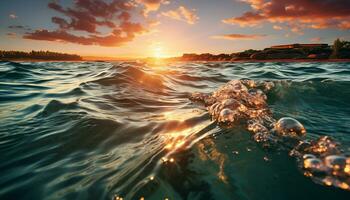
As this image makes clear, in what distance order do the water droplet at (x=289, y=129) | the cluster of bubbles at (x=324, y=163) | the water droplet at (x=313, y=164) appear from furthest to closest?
the water droplet at (x=289, y=129)
the water droplet at (x=313, y=164)
the cluster of bubbles at (x=324, y=163)

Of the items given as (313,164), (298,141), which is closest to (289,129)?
(298,141)

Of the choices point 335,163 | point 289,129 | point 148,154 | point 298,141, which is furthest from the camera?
point 289,129

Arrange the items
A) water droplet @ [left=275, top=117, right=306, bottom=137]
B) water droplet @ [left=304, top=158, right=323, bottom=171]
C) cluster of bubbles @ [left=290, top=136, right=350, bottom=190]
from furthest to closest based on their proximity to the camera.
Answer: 1. water droplet @ [left=275, top=117, right=306, bottom=137]
2. water droplet @ [left=304, top=158, right=323, bottom=171]
3. cluster of bubbles @ [left=290, top=136, right=350, bottom=190]

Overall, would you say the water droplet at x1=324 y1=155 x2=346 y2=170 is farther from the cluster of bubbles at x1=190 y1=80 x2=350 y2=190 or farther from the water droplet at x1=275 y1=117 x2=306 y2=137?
the water droplet at x1=275 y1=117 x2=306 y2=137

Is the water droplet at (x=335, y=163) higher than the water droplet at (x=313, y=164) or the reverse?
higher

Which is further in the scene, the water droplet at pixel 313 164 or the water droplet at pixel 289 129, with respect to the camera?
the water droplet at pixel 289 129

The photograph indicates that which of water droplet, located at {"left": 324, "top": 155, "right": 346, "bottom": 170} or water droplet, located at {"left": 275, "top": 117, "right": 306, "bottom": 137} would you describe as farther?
water droplet, located at {"left": 275, "top": 117, "right": 306, "bottom": 137}

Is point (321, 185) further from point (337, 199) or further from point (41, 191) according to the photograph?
point (41, 191)

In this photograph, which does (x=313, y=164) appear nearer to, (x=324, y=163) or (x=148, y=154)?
(x=324, y=163)

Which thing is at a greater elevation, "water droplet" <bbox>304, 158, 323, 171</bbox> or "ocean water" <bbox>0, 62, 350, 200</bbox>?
"water droplet" <bbox>304, 158, 323, 171</bbox>

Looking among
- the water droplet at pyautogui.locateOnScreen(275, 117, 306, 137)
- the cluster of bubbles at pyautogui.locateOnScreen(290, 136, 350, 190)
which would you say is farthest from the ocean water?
the water droplet at pyautogui.locateOnScreen(275, 117, 306, 137)

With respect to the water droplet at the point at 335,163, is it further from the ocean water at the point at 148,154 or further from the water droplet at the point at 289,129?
the water droplet at the point at 289,129

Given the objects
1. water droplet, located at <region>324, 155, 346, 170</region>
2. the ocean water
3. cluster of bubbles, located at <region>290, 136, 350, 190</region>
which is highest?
water droplet, located at <region>324, 155, 346, 170</region>

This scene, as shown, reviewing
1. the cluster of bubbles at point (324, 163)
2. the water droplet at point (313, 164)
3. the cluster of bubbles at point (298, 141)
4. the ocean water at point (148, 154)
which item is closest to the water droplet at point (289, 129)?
the cluster of bubbles at point (298, 141)
